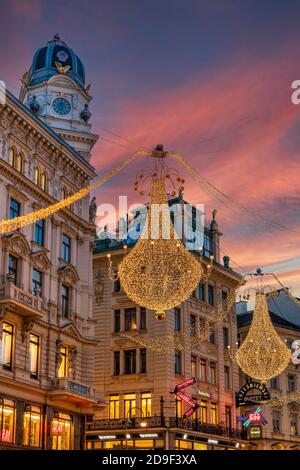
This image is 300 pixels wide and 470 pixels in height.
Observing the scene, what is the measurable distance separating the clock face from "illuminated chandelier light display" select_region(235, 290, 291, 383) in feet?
82.9

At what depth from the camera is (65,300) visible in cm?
4578

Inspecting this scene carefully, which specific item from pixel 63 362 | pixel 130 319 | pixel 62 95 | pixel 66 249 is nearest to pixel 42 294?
pixel 63 362

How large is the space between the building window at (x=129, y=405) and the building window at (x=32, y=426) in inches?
732

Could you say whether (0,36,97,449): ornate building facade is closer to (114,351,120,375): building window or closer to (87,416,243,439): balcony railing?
(87,416,243,439): balcony railing

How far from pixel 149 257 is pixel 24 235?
1253 centimetres

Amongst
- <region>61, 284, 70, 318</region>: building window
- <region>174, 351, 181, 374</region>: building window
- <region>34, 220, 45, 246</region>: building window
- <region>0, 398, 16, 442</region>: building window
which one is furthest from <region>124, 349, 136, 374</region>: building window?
<region>0, 398, 16, 442</region>: building window

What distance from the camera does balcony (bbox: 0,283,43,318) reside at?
123ft

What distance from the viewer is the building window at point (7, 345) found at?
38.5m

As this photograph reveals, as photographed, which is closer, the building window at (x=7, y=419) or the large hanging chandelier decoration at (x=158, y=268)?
the large hanging chandelier decoration at (x=158, y=268)

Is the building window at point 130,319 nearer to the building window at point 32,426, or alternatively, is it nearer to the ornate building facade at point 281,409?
the ornate building facade at point 281,409

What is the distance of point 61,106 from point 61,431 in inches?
1121

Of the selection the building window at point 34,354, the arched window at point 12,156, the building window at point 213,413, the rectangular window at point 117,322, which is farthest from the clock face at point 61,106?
the building window at point 213,413
